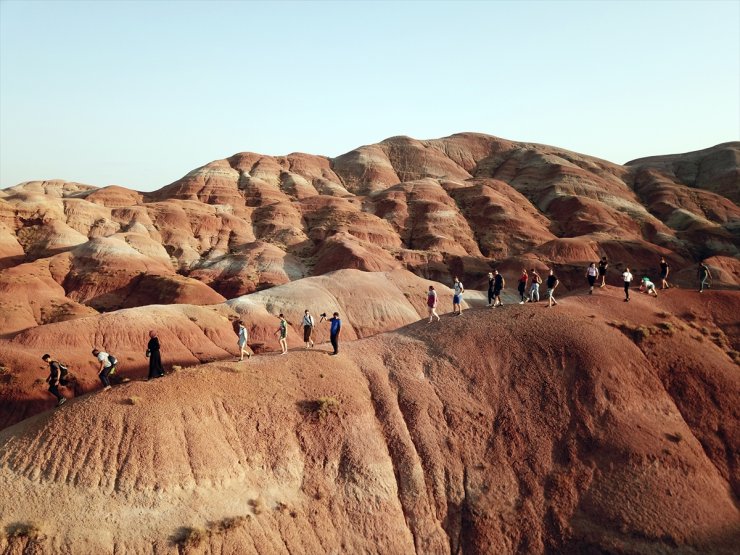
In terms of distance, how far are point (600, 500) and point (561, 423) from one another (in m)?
3.08

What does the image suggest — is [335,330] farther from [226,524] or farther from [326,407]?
[226,524]

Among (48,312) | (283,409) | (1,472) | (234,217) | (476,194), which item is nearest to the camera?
(1,472)

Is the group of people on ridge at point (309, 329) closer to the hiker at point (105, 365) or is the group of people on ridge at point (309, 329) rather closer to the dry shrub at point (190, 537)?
the hiker at point (105, 365)

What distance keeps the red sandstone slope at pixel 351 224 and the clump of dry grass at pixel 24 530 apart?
30.3m

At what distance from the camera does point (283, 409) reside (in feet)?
66.3

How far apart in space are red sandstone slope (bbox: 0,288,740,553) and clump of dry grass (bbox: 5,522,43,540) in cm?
13

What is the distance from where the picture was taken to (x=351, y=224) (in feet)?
270

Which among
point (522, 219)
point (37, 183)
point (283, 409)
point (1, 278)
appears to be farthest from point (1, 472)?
point (37, 183)

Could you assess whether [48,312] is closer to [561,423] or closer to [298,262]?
[298,262]

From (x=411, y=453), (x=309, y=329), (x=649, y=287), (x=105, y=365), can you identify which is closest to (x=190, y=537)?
(x=105, y=365)

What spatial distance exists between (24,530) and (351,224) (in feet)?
227

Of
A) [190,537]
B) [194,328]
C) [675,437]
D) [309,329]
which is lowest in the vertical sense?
[194,328]

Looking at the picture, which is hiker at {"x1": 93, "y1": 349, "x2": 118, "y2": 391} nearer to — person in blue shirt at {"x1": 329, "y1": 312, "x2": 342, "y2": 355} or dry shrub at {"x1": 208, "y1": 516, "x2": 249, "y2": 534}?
dry shrub at {"x1": 208, "y1": 516, "x2": 249, "y2": 534}

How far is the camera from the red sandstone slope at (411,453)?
54.4ft
